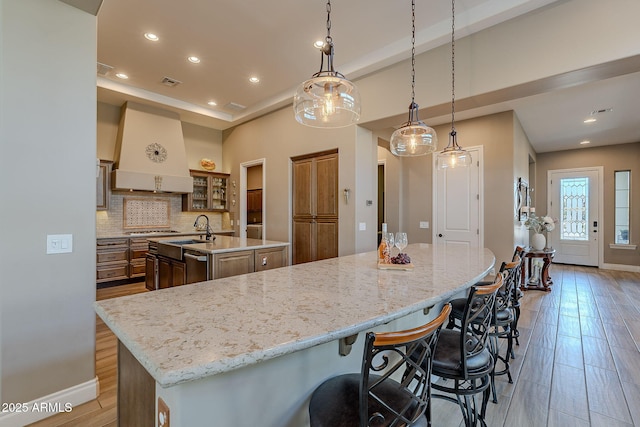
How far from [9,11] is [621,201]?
10.5m

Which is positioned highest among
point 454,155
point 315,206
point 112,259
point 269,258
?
point 454,155

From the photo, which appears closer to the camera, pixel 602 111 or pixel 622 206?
pixel 602 111

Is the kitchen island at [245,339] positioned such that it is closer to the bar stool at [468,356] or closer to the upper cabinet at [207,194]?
the bar stool at [468,356]

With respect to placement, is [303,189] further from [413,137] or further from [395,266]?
[395,266]

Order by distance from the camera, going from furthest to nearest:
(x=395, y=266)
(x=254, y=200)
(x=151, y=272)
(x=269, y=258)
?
(x=254, y=200) → (x=151, y=272) → (x=269, y=258) → (x=395, y=266)

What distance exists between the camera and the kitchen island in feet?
2.81

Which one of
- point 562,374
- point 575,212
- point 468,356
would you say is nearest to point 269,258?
point 468,356

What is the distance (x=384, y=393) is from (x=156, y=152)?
19.9 feet

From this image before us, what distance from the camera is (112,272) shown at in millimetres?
5125

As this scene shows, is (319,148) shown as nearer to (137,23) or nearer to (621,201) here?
(137,23)

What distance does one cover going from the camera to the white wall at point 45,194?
1.83 metres

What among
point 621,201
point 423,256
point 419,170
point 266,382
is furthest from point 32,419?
point 621,201

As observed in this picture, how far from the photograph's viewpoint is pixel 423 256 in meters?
2.68

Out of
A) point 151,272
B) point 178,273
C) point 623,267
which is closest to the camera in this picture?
point 178,273
